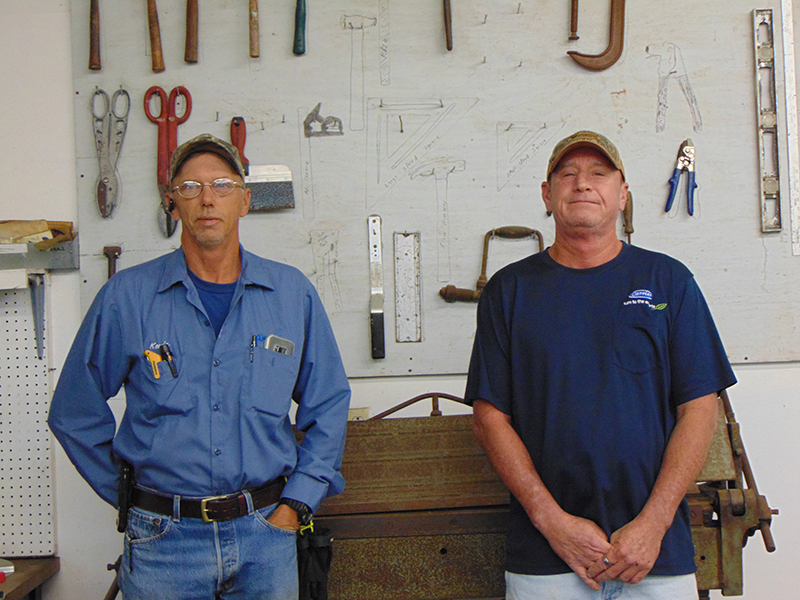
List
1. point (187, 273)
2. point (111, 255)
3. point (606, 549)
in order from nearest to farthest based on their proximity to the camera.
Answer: point (606, 549)
point (187, 273)
point (111, 255)

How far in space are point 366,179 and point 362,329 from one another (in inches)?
21.8

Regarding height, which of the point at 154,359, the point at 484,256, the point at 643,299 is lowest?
the point at 154,359

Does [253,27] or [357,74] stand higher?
[253,27]

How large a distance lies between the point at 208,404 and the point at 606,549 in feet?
3.05

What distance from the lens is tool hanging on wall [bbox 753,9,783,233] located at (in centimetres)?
248

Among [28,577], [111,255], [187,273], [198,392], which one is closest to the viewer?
[198,392]

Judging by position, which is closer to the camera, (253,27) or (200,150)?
(200,150)

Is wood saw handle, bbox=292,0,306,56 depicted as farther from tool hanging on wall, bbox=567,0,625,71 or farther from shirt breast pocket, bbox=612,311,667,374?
shirt breast pocket, bbox=612,311,667,374

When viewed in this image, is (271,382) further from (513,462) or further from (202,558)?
(513,462)

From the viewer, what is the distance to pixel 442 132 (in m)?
2.47

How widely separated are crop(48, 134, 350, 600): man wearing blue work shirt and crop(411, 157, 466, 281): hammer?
33.4 inches

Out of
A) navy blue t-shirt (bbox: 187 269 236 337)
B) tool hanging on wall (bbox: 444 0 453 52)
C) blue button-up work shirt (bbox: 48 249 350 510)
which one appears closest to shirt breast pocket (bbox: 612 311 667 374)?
blue button-up work shirt (bbox: 48 249 350 510)

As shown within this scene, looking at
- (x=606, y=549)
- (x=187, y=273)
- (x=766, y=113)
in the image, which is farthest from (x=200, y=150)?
(x=766, y=113)

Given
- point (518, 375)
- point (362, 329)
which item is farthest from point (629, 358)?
point (362, 329)
